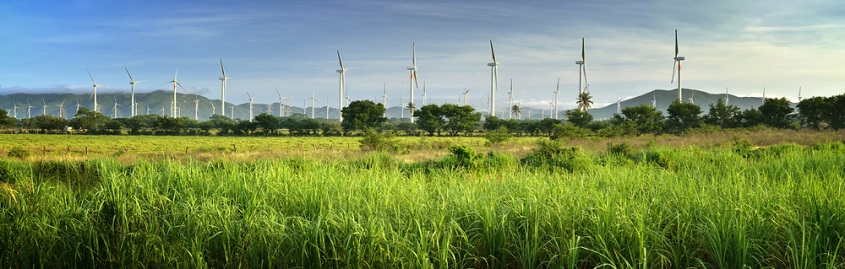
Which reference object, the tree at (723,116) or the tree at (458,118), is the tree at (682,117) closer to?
the tree at (723,116)

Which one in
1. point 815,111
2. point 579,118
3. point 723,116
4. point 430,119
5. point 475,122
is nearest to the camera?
point 815,111

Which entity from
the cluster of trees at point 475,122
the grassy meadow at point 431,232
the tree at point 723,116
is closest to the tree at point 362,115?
the cluster of trees at point 475,122

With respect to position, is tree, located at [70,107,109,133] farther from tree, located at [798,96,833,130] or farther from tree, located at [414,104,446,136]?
tree, located at [798,96,833,130]

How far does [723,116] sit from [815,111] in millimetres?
11968

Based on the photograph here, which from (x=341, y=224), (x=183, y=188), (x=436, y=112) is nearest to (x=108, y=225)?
(x=183, y=188)

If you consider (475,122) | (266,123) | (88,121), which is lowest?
(88,121)

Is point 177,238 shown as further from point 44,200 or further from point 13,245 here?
point 44,200

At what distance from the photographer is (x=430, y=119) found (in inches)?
4375

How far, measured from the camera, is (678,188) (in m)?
8.07

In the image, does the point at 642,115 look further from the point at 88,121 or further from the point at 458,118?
the point at 88,121

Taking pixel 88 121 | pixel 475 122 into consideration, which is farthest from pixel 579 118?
pixel 88 121

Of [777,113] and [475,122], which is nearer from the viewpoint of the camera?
[777,113]

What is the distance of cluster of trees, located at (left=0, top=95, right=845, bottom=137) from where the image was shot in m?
66.8

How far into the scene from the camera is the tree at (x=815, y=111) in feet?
208
